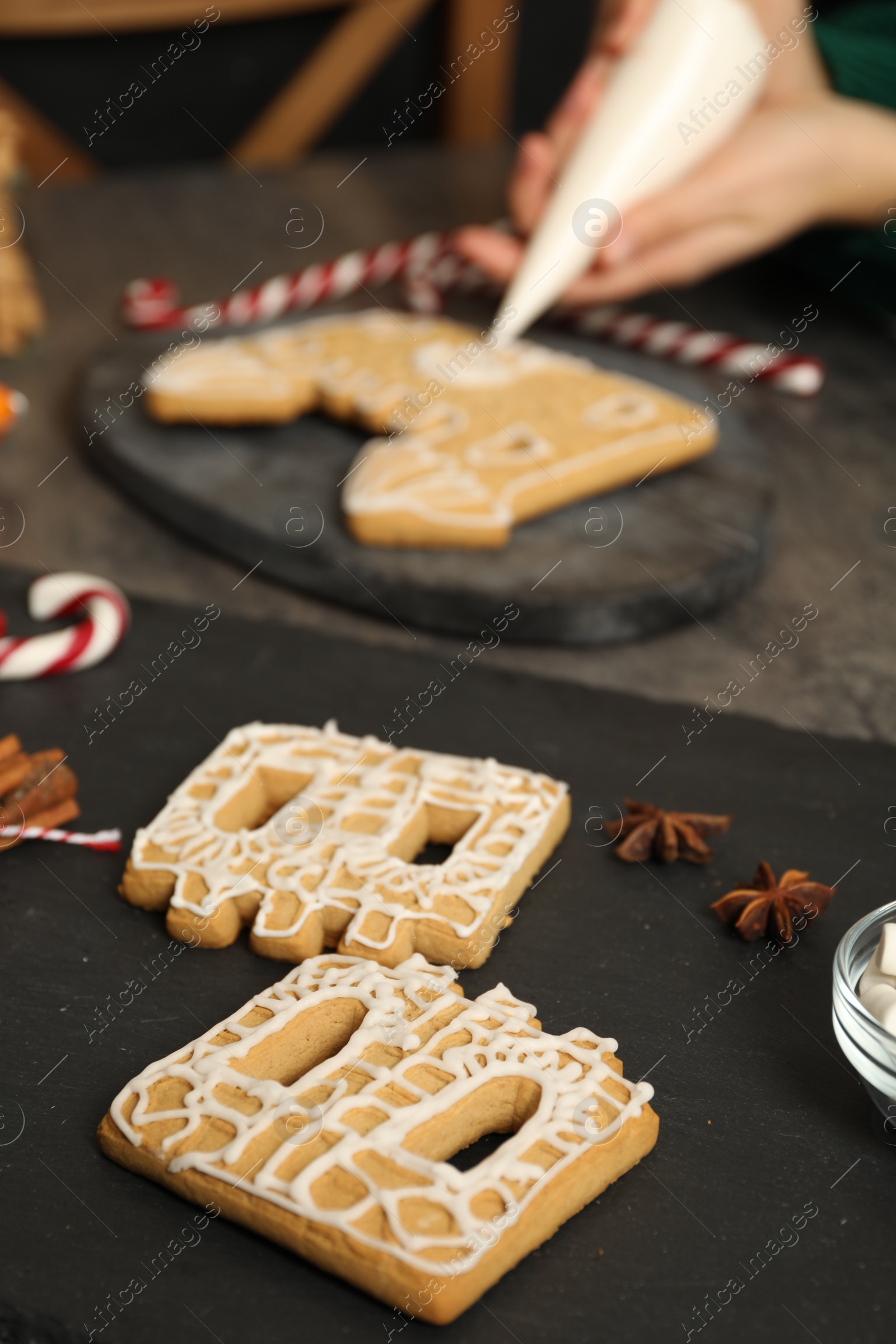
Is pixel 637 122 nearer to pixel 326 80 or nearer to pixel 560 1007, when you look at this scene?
pixel 560 1007

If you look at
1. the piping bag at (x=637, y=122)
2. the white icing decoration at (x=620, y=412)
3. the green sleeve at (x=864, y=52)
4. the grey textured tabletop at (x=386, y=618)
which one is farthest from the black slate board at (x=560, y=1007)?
the green sleeve at (x=864, y=52)

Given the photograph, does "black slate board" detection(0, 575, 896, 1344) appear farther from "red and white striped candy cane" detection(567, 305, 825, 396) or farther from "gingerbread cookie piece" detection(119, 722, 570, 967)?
"red and white striped candy cane" detection(567, 305, 825, 396)

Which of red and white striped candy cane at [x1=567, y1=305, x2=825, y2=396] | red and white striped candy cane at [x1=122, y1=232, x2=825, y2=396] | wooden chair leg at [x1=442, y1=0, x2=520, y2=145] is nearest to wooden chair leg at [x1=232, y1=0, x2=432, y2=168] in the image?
wooden chair leg at [x1=442, y1=0, x2=520, y2=145]

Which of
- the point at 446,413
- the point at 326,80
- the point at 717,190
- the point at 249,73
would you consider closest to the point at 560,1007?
the point at 446,413

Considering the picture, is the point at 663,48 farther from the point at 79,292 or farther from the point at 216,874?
the point at 216,874

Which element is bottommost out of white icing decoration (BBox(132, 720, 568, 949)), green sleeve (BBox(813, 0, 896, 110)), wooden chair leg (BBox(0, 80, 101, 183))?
green sleeve (BBox(813, 0, 896, 110))

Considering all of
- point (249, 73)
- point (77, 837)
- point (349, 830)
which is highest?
point (77, 837)

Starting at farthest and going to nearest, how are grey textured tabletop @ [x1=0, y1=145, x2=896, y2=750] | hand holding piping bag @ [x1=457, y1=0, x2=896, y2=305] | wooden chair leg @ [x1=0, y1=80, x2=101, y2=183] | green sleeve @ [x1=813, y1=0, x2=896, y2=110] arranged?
wooden chair leg @ [x1=0, y1=80, x2=101, y2=183] → green sleeve @ [x1=813, y1=0, x2=896, y2=110] → hand holding piping bag @ [x1=457, y1=0, x2=896, y2=305] → grey textured tabletop @ [x1=0, y1=145, x2=896, y2=750]
